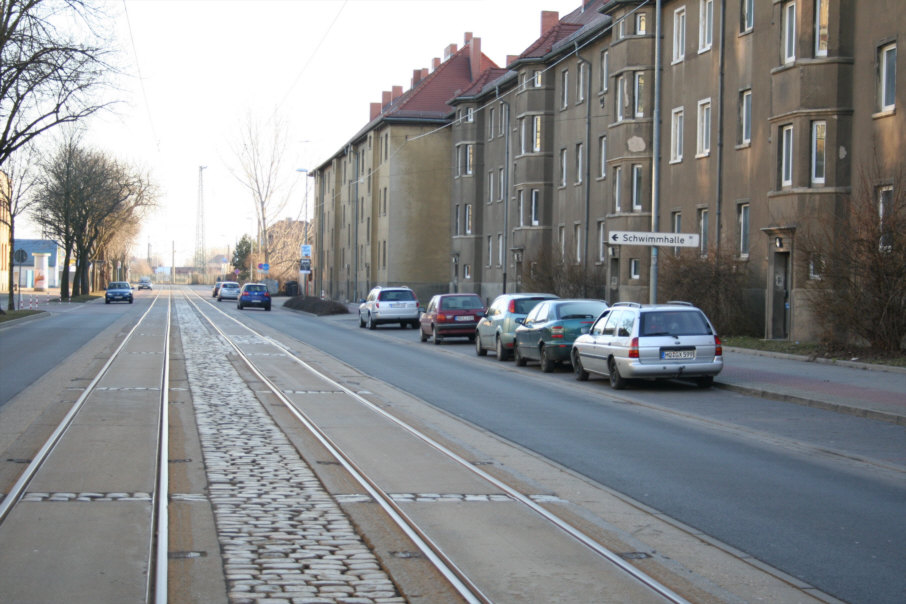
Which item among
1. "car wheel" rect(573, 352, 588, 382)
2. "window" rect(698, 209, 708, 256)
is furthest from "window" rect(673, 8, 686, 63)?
"car wheel" rect(573, 352, 588, 382)

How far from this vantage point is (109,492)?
26.8ft

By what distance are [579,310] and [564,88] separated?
2637 cm

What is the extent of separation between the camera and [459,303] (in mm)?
31969

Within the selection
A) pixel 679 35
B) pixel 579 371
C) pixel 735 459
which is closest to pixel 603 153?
pixel 679 35

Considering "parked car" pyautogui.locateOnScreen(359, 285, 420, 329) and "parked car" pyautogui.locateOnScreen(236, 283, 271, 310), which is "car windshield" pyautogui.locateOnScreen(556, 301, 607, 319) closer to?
"parked car" pyautogui.locateOnScreen(359, 285, 420, 329)

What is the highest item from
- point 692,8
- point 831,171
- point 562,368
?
point 692,8

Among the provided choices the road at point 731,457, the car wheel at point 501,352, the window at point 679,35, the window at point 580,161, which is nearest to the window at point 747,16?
the window at point 679,35

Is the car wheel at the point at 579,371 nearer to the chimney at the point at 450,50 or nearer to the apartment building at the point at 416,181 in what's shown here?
the apartment building at the point at 416,181

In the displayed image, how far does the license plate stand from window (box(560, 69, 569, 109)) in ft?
97.1

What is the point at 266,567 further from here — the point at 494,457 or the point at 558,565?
the point at 494,457

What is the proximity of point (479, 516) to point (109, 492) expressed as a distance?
295 centimetres

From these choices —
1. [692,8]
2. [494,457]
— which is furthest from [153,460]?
[692,8]

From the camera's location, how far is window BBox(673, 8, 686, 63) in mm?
34250

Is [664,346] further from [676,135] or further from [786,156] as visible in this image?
[676,135]
